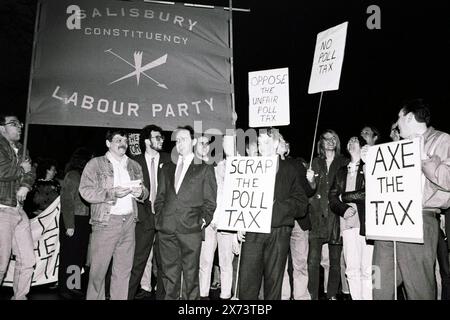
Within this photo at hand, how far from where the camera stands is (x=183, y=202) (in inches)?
203

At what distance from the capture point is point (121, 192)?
5.32 meters

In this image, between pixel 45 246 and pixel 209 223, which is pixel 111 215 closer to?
pixel 209 223

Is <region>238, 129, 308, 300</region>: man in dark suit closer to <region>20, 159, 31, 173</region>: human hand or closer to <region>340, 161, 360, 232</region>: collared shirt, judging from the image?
<region>340, 161, 360, 232</region>: collared shirt

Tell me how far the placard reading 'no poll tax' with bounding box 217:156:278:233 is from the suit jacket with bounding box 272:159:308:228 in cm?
17

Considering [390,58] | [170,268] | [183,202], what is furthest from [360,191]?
[390,58]

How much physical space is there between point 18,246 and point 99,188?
3.64ft

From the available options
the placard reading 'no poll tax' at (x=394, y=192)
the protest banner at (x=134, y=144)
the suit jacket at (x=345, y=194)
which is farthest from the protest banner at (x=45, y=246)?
the placard reading 'no poll tax' at (x=394, y=192)

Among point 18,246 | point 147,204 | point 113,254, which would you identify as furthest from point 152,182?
point 18,246

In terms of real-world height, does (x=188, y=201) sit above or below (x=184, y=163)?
below

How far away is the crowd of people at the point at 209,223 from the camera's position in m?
4.27

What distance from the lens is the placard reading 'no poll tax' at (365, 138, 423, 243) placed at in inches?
153

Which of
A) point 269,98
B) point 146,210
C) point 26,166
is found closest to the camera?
point 26,166

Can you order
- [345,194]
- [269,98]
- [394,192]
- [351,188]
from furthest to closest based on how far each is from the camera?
[269,98] < [351,188] < [345,194] < [394,192]

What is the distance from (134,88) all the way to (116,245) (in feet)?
7.07
